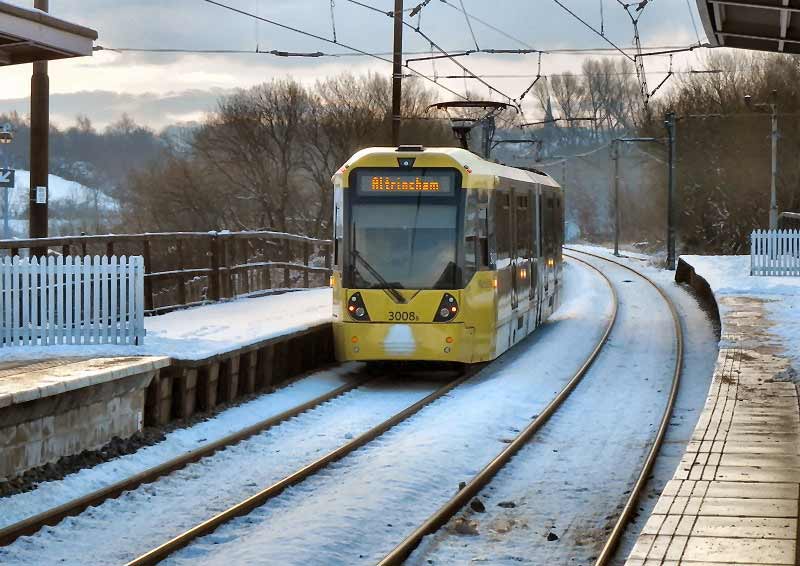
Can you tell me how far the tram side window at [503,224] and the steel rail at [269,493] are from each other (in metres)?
3.29

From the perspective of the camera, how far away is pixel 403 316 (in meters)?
16.7

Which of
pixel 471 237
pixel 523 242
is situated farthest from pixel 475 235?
pixel 523 242

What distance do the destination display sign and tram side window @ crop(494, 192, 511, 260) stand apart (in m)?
1.42

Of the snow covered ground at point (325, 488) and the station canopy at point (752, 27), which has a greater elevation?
the station canopy at point (752, 27)

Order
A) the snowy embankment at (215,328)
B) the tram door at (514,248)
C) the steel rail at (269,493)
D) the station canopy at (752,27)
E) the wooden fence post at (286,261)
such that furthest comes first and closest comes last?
the wooden fence post at (286,261) → the tram door at (514,248) → the station canopy at (752,27) → the snowy embankment at (215,328) → the steel rail at (269,493)

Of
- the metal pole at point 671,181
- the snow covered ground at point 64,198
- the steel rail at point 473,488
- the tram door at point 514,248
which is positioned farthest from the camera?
the snow covered ground at point 64,198

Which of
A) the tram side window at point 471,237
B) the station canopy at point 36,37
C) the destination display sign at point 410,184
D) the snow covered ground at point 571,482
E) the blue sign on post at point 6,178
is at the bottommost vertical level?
the snow covered ground at point 571,482

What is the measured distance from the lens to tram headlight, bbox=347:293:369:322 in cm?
1680

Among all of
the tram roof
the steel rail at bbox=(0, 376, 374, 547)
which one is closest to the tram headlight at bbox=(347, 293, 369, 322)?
the tram roof

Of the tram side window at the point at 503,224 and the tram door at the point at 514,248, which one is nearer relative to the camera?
the tram side window at the point at 503,224

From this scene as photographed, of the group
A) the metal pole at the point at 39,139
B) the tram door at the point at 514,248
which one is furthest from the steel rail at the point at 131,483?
the metal pole at the point at 39,139

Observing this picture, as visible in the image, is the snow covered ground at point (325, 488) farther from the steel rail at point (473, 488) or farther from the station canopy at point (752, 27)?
the station canopy at point (752, 27)

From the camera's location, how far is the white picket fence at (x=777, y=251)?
34.3 m

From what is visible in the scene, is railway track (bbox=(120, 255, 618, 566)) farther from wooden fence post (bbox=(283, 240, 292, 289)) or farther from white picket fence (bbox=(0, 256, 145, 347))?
wooden fence post (bbox=(283, 240, 292, 289))
